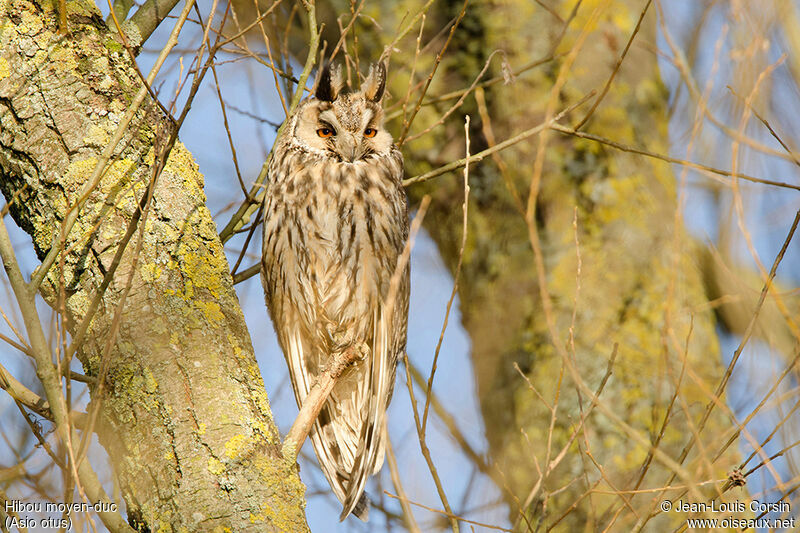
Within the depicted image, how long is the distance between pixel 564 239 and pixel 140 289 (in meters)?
2.58

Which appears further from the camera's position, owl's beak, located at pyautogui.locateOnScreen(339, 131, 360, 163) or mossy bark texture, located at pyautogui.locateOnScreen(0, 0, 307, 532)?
owl's beak, located at pyautogui.locateOnScreen(339, 131, 360, 163)

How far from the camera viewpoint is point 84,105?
1.80 metres

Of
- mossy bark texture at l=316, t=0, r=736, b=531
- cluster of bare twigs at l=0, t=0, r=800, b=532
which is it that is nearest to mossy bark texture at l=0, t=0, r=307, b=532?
cluster of bare twigs at l=0, t=0, r=800, b=532

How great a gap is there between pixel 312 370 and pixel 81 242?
1523mm

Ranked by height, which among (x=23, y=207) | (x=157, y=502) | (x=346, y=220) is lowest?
(x=157, y=502)

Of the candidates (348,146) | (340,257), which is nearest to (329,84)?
(348,146)

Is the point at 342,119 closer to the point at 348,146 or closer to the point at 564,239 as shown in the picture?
the point at 348,146

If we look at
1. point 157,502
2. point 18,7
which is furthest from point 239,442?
point 18,7

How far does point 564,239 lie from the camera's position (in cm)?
381

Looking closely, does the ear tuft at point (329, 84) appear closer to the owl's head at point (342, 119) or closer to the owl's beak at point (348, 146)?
the owl's head at point (342, 119)

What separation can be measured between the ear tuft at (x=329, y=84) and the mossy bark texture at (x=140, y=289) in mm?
1111

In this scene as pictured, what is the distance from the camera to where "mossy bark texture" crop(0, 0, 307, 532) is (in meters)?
1.51

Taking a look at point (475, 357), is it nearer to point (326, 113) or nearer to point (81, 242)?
point (326, 113)

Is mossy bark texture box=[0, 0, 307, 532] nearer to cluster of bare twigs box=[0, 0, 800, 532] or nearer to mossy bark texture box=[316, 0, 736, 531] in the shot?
cluster of bare twigs box=[0, 0, 800, 532]
